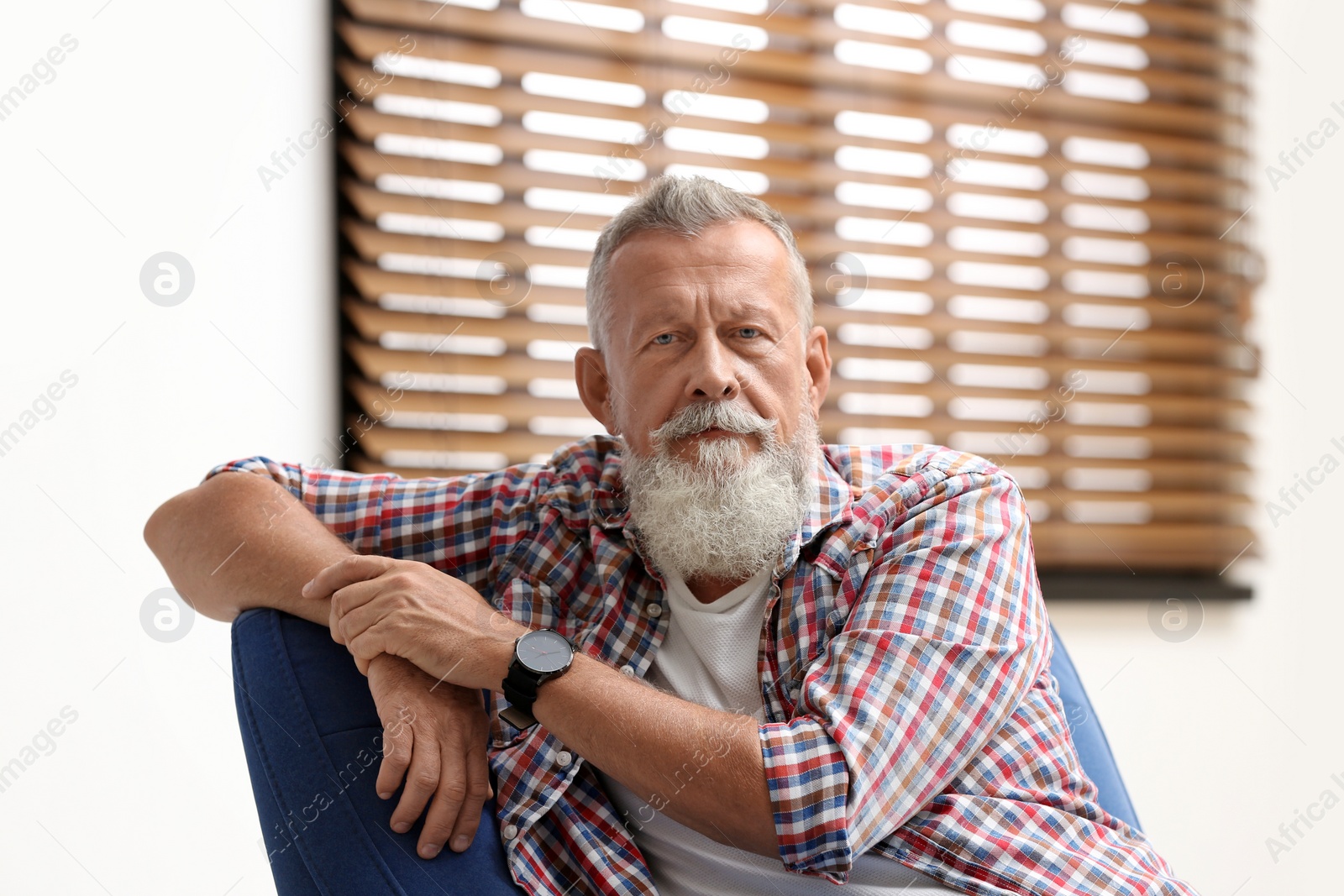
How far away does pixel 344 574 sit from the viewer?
1304 mm

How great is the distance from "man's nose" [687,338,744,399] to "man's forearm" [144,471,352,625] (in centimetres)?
55

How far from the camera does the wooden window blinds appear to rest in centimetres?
226

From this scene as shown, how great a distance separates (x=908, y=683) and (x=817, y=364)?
642mm

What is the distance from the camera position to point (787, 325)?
→ 1.54m

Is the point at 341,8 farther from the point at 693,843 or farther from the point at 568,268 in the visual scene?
the point at 693,843

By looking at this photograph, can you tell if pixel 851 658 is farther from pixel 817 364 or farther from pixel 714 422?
pixel 817 364

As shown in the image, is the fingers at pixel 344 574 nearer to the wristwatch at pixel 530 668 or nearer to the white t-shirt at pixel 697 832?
the wristwatch at pixel 530 668

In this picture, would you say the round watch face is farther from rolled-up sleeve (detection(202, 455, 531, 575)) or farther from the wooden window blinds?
the wooden window blinds

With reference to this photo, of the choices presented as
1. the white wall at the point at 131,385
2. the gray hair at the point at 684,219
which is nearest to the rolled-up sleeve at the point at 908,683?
the gray hair at the point at 684,219

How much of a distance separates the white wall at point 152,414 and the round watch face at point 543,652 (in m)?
0.80

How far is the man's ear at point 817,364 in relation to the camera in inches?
64.6

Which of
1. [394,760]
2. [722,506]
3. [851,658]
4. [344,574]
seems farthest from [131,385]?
[851,658]

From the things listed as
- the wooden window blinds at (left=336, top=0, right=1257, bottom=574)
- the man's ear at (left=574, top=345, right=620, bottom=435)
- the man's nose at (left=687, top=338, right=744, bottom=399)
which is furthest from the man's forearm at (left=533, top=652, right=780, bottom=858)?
the wooden window blinds at (left=336, top=0, right=1257, bottom=574)

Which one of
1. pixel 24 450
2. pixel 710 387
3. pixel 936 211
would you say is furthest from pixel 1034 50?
pixel 24 450
